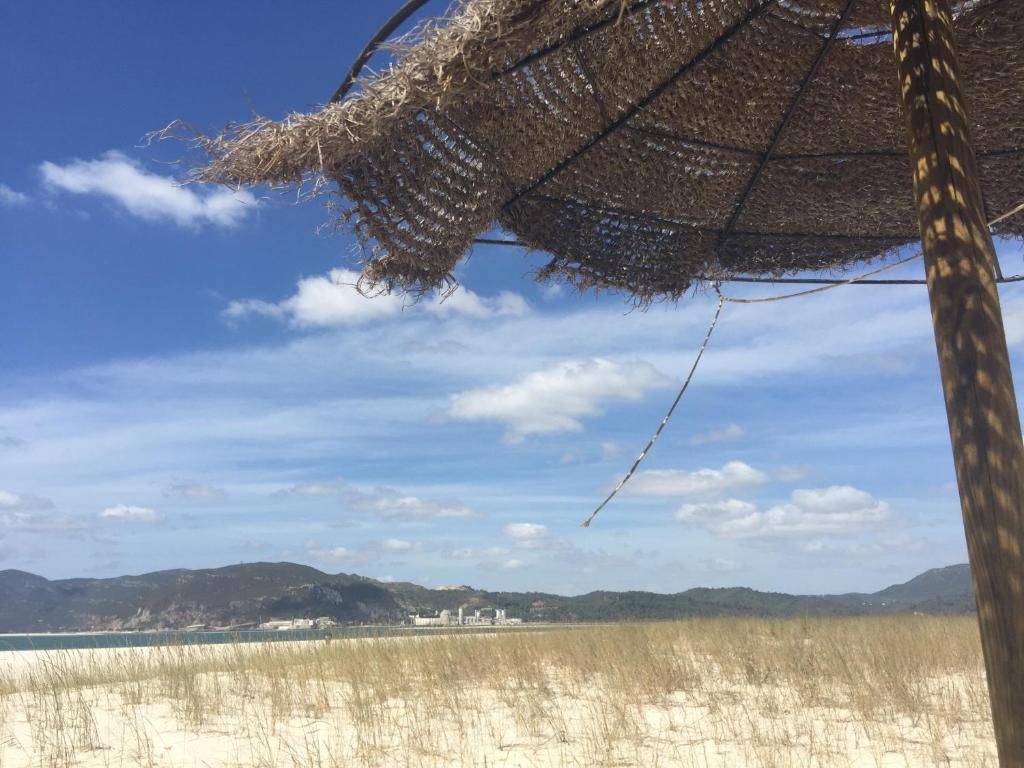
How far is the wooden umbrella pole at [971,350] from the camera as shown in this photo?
5.41 feet

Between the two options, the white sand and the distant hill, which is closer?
the white sand

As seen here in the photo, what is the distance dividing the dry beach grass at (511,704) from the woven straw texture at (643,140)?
7.52 feet

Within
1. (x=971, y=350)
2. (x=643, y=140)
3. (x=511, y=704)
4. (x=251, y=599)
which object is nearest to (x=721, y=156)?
(x=643, y=140)

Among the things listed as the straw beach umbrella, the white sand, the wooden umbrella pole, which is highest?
the straw beach umbrella

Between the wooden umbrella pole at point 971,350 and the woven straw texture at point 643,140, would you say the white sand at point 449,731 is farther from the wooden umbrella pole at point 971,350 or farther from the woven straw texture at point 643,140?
the woven straw texture at point 643,140

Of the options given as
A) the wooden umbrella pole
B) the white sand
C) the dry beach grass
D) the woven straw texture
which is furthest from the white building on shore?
the wooden umbrella pole

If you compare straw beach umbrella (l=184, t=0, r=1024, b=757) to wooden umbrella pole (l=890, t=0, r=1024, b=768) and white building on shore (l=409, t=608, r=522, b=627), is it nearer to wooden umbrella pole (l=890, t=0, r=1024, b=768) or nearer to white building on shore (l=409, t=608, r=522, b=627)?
wooden umbrella pole (l=890, t=0, r=1024, b=768)

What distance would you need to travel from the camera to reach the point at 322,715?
15.4ft

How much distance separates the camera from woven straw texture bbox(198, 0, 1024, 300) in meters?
2.28

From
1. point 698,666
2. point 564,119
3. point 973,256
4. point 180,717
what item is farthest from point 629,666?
point 973,256

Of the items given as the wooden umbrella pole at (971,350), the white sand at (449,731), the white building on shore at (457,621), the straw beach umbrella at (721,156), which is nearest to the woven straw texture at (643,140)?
the straw beach umbrella at (721,156)

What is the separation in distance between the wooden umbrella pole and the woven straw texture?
0.80 m

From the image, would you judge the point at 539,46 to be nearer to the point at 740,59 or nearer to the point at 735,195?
the point at 740,59

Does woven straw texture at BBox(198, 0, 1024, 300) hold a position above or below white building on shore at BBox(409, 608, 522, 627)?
above
